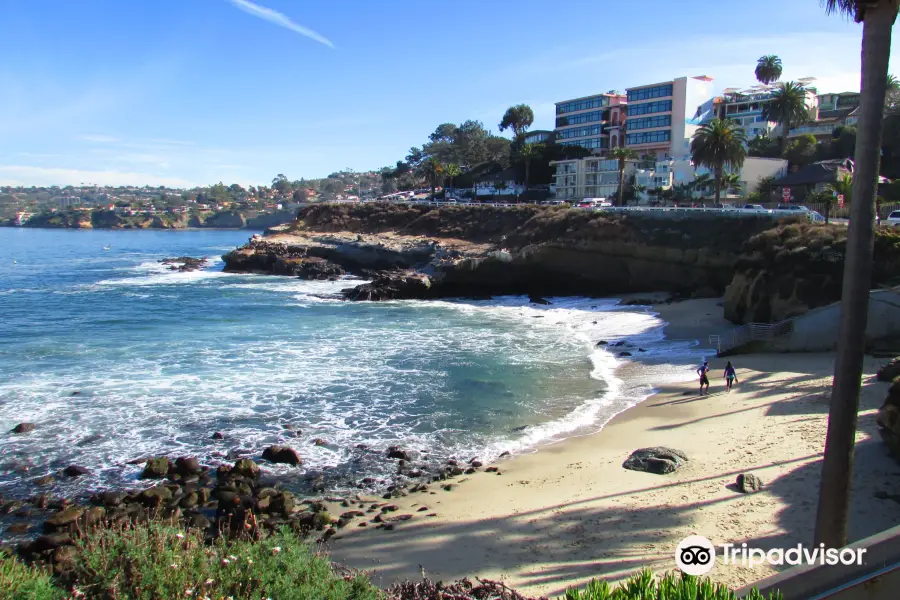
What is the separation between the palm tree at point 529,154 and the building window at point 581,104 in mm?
10216

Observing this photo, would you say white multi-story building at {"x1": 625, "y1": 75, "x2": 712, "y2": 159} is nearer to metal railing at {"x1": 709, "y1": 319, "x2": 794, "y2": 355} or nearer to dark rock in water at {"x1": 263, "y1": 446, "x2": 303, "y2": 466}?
metal railing at {"x1": 709, "y1": 319, "x2": 794, "y2": 355}

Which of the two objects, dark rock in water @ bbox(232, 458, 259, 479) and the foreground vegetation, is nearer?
the foreground vegetation

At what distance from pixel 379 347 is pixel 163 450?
530 inches

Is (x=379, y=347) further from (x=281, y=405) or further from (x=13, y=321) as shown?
(x=13, y=321)

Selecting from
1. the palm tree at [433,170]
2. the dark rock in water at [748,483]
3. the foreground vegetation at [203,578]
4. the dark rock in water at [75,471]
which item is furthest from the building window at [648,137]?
the foreground vegetation at [203,578]

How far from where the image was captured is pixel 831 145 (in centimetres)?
6494

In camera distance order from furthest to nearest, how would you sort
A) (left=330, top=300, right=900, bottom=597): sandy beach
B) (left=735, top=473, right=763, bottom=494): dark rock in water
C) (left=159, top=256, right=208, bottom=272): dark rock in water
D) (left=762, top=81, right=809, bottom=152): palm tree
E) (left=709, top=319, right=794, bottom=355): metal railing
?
(left=159, top=256, right=208, bottom=272): dark rock in water → (left=762, top=81, right=809, bottom=152): palm tree → (left=709, top=319, right=794, bottom=355): metal railing → (left=735, top=473, right=763, bottom=494): dark rock in water → (left=330, top=300, right=900, bottom=597): sandy beach

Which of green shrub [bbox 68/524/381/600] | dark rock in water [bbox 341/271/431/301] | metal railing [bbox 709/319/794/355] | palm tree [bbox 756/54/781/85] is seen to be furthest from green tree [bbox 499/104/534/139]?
green shrub [bbox 68/524/381/600]

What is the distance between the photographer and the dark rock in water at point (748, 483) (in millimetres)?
12352

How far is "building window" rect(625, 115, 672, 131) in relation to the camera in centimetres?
8062

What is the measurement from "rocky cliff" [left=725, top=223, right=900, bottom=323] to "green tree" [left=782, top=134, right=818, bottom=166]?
40.7 metres

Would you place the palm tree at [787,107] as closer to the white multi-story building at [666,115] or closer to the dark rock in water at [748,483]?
the white multi-story building at [666,115]

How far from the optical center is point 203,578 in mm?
6449

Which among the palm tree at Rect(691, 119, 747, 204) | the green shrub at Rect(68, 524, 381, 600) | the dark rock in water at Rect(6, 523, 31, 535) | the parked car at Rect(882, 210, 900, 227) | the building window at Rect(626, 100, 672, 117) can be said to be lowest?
the dark rock in water at Rect(6, 523, 31, 535)
